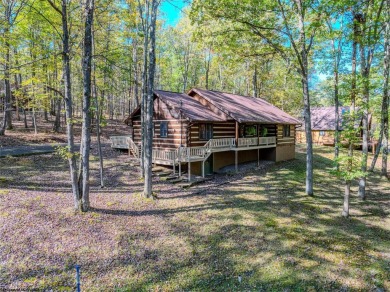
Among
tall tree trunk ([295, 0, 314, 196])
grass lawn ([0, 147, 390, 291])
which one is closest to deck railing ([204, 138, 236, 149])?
grass lawn ([0, 147, 390, 291])

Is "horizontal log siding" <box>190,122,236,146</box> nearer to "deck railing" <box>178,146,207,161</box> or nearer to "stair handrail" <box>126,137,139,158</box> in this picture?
"deck railing" <box>178,146,207,161</box>

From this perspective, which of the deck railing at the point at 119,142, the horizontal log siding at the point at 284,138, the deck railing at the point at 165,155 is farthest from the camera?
the horizontal log siding at the point at 284,138

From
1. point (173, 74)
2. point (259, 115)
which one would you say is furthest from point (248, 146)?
point (173, 74)

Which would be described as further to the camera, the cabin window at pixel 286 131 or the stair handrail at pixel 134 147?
the cabin window at pixel 286 131

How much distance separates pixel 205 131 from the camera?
56.2 ft

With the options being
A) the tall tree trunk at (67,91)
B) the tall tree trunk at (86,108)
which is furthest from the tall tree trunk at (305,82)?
the tall tree trunk at (67,91)

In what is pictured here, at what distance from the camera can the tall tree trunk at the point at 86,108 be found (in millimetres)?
7719

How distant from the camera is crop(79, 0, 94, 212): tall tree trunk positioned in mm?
7719

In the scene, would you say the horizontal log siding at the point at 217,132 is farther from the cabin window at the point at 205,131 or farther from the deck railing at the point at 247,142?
the deck railing at the point at 247,142

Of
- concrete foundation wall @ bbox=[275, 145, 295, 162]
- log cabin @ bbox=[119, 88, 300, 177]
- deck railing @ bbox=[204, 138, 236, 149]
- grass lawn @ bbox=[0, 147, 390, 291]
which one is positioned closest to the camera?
grass lawn @ bbox=[0, 147, 390, 291]

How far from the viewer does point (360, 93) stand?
9.69 metres

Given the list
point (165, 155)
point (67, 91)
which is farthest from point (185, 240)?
point (165, 155)

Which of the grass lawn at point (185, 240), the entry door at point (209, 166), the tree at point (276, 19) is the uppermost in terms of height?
the tree at point (276, 19)

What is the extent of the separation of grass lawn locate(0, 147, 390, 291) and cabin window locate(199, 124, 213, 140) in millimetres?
5382
